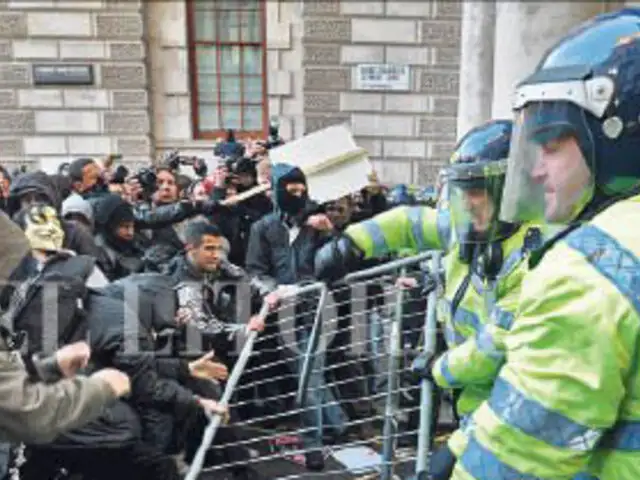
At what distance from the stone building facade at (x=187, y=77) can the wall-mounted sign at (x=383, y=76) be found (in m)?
0.08

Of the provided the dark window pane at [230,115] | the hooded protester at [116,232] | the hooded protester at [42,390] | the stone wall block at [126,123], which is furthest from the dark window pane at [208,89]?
the hooded protester at [42,390]

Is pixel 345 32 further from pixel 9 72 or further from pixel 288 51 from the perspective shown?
pixel 9 72

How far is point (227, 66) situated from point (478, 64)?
6141 millimetres

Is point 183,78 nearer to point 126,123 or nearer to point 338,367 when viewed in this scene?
point 126,123

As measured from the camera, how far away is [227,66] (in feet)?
38.7

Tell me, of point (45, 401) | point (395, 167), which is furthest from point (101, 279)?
point (395, 167)

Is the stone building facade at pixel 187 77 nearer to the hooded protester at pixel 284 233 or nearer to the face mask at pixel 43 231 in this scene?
the hooded protester at pixel 284 233

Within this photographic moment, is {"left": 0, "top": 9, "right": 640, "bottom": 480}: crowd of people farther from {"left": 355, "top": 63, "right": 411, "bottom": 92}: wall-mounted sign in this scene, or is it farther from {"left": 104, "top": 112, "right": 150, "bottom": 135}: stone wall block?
{"left": 355, "top": 63, "right": 411, "bottom": 92}: wall-mounted sign

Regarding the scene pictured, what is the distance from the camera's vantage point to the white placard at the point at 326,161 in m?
4.29

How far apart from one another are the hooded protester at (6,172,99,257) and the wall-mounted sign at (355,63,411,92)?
23.8ft

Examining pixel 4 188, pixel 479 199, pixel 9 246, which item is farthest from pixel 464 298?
pixel 4 188

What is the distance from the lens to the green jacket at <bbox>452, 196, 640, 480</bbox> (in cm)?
106

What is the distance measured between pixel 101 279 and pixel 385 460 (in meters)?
1.80

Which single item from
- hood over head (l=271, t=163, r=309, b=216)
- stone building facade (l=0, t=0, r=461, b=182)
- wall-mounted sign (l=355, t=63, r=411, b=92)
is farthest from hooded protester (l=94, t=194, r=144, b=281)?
wall-mounted sign (l=355, t=63, r=411, b=92)
